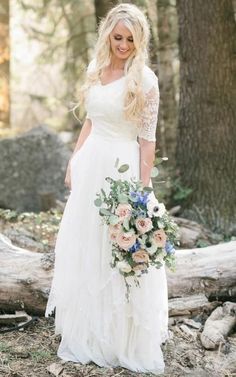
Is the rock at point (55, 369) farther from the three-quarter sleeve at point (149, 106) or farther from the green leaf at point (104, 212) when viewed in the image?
the three-quarter sleeve at point (149, 106)

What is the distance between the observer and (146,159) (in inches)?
149

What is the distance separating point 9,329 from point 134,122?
1.87 metres

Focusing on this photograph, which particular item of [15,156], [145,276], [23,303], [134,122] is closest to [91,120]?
[134,122]

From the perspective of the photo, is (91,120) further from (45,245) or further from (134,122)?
(45,245)

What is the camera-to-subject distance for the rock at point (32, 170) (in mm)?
8469

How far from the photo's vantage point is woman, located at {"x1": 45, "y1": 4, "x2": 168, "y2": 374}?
3699 millimetres

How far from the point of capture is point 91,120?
13.0ft

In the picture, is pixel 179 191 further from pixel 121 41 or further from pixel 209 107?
pixel 121 41

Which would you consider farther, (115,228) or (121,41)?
(121,41)

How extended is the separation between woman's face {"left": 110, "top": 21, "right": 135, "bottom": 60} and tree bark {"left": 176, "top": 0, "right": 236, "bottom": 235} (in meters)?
3.33

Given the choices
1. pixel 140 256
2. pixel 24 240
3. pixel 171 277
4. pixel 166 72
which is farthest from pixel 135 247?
pixel 166 72

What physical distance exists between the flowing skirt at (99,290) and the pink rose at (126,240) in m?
0.30

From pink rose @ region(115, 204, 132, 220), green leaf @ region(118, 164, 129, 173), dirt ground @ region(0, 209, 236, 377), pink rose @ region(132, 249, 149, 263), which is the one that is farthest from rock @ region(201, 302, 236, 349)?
green leaf @ region(118, 164, 129, 173)

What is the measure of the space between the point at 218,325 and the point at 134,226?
144cm
